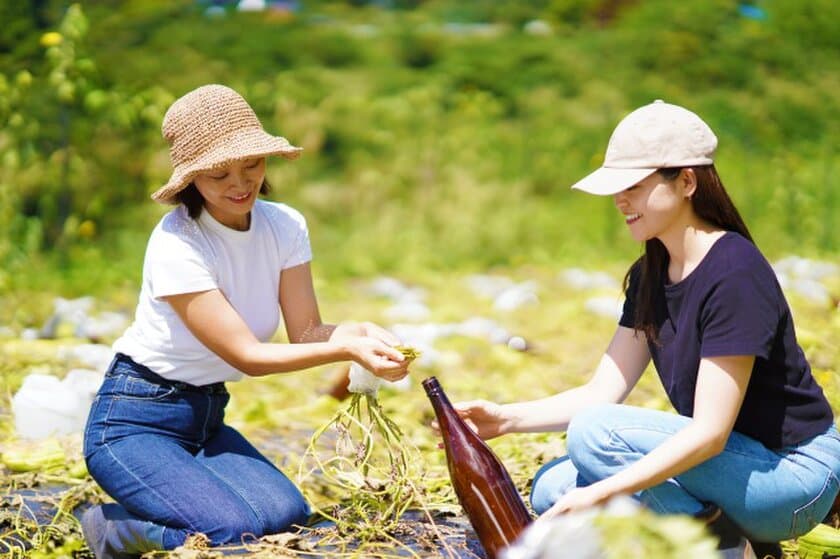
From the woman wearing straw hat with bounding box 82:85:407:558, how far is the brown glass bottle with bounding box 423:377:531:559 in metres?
0.19

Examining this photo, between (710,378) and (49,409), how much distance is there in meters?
2.34

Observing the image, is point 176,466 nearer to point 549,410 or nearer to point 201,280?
point 201,280

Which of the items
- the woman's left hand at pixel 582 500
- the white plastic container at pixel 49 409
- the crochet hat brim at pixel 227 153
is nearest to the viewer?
the woman's left hand at pixel 582 500

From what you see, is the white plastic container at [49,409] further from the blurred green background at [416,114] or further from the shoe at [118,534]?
the blurred green background at [416,114]

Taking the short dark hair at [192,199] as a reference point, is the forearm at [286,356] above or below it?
below

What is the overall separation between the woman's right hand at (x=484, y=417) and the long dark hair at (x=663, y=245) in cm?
39

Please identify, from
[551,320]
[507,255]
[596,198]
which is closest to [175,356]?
[551,320]

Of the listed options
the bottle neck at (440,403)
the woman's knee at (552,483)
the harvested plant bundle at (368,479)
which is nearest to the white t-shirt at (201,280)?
the harvested plant bundle at (368,479)

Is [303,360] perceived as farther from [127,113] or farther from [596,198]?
[596,198]

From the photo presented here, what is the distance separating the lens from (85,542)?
Result: 328 cm

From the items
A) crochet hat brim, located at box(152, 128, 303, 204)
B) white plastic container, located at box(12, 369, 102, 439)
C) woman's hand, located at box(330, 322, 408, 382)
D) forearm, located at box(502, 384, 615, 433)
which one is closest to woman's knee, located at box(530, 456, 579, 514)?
forearm, located at box(502, 384, 615, 433)

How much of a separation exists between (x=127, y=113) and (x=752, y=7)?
8.60 metres

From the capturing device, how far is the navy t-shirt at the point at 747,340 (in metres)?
2.52

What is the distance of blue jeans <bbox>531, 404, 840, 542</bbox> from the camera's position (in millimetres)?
2617
